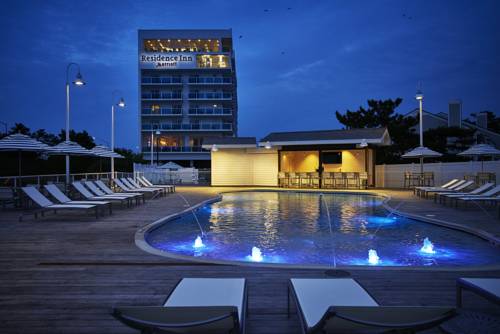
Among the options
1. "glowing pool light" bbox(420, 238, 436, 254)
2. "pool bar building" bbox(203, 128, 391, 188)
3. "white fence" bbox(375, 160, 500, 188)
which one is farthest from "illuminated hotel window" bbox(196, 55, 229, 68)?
"glowing pool light" bbox(420, 238, 436, 254)

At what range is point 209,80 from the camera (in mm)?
45156

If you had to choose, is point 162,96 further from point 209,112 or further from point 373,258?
point 373,258

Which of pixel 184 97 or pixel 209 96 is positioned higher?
pixel 209 96

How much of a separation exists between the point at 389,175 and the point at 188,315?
20.2 meters

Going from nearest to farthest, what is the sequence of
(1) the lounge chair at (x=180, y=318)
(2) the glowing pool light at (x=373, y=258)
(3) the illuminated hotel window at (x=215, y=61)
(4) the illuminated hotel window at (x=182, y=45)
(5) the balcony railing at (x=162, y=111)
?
1. (1) the lounge chair at (x=180, y=318)
2. (2) the glowing pool light at (x=373, y=258)
3. (5) the balcony railing at (x=162, y=111)
4. (3) the illuminated hotel window at (x=215, y=61)
5. (4) the illuminated hotel window at (x=182, y=45)

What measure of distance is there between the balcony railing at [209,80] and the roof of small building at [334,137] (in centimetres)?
2574

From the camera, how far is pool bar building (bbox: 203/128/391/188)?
19531 millimetres

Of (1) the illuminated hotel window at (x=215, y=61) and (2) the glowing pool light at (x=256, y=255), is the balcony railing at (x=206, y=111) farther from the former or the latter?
(2) the glowing pool light at (x=256, y=255)

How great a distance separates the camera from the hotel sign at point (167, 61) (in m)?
44.6

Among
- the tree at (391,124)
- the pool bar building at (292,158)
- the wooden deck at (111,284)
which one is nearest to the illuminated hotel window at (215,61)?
the tree at (391,124)

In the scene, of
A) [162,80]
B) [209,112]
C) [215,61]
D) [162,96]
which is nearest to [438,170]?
[209,112]

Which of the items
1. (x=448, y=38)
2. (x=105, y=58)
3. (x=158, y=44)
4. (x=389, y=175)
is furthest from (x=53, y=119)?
(x=389, y=175)

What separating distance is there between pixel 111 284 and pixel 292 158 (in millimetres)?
20675

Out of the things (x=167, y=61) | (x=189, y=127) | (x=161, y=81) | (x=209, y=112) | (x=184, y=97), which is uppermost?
(x=167, y=61)
